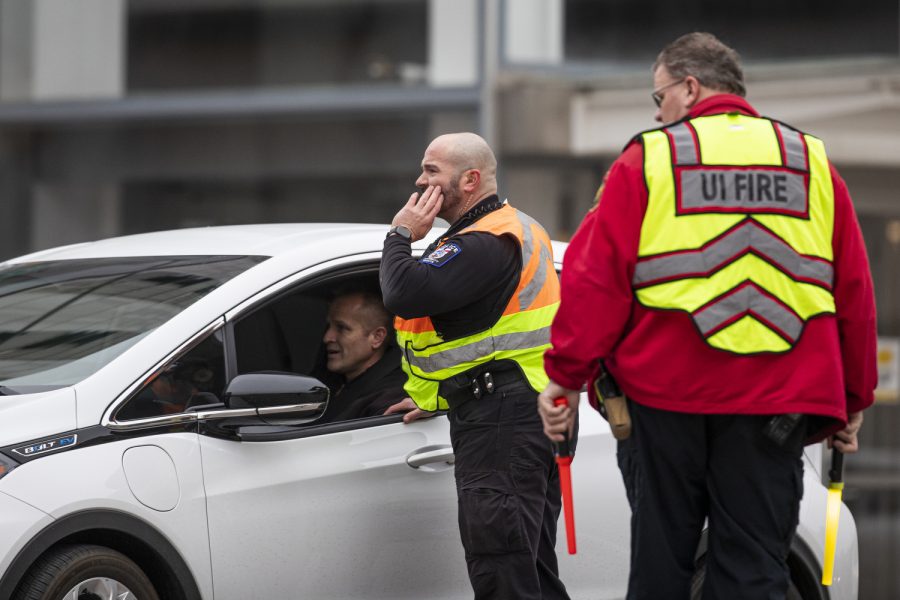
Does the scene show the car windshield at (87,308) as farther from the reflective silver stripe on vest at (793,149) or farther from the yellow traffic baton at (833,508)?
the yellow traffic baton at (833,508)

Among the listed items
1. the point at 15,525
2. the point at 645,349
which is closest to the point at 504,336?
the point at 645,349

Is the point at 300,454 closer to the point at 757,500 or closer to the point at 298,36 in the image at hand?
the point at 757,500

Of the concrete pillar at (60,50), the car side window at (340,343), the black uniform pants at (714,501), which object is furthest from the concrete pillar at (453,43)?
the black uniform pants at (714,501)

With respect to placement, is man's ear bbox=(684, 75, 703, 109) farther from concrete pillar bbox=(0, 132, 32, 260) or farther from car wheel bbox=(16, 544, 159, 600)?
concrete pillar bbox=(0, 132, 32, 260)

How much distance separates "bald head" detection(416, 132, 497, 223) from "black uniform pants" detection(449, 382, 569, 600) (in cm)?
60

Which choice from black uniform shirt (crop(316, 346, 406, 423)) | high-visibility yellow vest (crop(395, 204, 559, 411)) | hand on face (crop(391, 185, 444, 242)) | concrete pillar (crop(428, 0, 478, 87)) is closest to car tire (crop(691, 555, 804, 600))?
high-visibility yellow vest (crop(395, 204, 559, 411))

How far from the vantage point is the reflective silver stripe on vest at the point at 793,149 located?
3.47 m

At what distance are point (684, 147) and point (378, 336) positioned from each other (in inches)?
67.5

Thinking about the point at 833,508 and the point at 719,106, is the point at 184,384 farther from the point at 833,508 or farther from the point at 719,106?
the point at 833,508

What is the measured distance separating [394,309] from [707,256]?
1.05 metres

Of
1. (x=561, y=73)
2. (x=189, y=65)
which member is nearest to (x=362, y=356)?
(x=561, y=73)

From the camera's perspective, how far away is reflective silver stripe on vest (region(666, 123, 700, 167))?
341 centimetres

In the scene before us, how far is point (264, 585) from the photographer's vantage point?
4.16 meters

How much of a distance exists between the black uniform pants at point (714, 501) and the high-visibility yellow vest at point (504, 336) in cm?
79
